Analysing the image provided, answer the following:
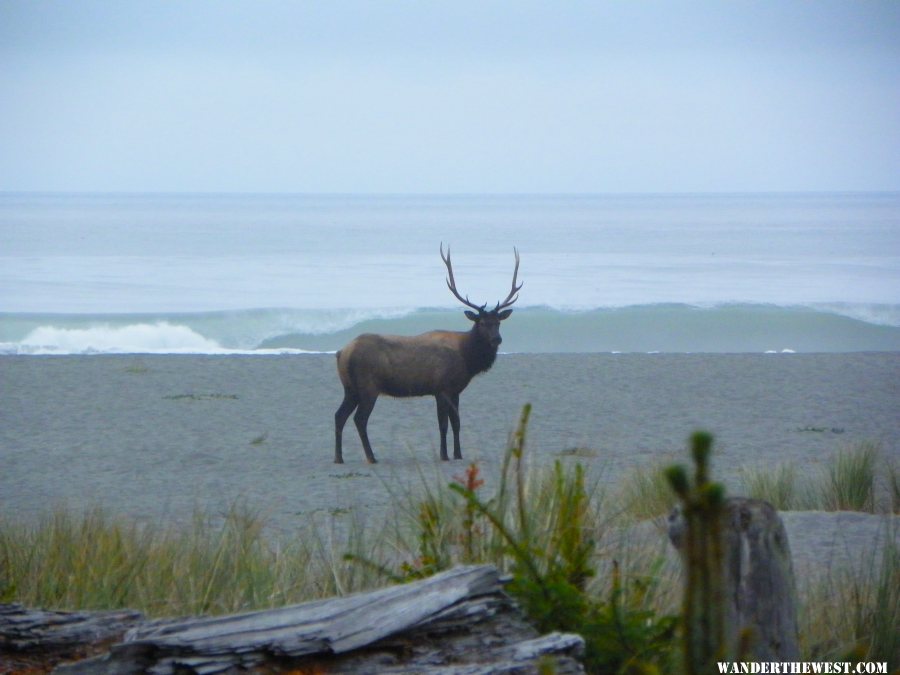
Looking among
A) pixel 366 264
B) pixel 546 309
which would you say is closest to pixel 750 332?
pixel 546 309

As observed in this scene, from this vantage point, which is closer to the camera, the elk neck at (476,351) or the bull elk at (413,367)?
the bull elk at (413,367)

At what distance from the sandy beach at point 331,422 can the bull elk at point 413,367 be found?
22.6 inches

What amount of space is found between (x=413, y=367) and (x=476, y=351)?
710 mm

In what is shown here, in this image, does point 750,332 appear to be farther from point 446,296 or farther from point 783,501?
point 783,501

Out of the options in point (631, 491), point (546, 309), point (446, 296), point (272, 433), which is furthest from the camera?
point (446, 296)

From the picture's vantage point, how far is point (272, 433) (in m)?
13.9

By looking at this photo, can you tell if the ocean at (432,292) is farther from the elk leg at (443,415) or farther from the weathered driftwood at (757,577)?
the weathered driftwood at (757,577)

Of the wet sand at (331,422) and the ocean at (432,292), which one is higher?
the ocean at (432,292)

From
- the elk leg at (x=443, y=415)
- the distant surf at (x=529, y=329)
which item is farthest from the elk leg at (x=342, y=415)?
the distant surf at (x=529, y=329)

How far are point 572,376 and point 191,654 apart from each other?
16.5 meters

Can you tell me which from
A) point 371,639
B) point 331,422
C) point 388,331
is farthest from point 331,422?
point 388,331

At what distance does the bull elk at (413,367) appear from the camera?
37.3 feet

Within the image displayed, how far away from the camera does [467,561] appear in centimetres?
414

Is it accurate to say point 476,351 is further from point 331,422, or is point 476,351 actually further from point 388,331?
point 388,331
